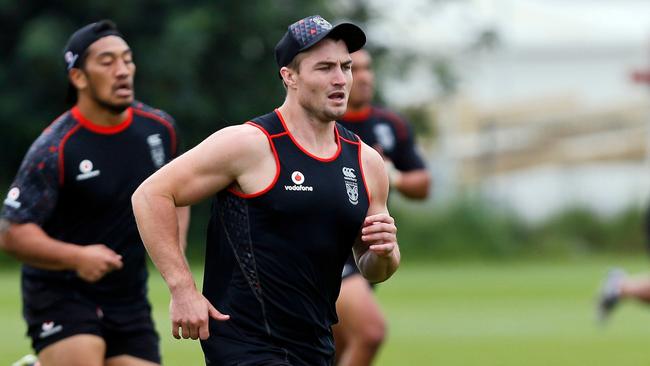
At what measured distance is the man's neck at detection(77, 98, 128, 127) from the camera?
26.6ft

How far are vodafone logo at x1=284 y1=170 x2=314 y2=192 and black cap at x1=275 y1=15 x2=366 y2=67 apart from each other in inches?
20.5

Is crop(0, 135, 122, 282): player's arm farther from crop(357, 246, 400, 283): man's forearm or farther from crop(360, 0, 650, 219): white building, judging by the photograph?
crop(360, 0, 650, 219): white building

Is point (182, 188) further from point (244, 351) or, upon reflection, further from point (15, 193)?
point (15, 193)

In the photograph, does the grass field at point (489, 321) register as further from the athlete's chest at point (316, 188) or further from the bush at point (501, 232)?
the athlete's chest at point (316, 188)

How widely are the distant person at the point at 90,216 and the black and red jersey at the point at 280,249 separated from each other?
4.71 feet

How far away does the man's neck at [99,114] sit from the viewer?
811 centimetres

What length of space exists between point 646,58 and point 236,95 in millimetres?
13677

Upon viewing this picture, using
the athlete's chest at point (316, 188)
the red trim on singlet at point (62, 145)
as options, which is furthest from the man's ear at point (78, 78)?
the athlete's chest at point (316, 188)

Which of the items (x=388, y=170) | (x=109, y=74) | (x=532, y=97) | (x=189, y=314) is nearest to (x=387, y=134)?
(x=388, y=170)

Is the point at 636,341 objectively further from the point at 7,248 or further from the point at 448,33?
the point at 448,33

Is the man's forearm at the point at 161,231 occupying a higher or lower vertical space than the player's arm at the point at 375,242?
lower

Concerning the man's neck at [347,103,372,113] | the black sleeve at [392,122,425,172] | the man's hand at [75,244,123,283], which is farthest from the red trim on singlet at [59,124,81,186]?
the black sleeve at [392,122,425,172]

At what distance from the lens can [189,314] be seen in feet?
19.7

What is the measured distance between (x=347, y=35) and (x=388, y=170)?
3.53 meters
